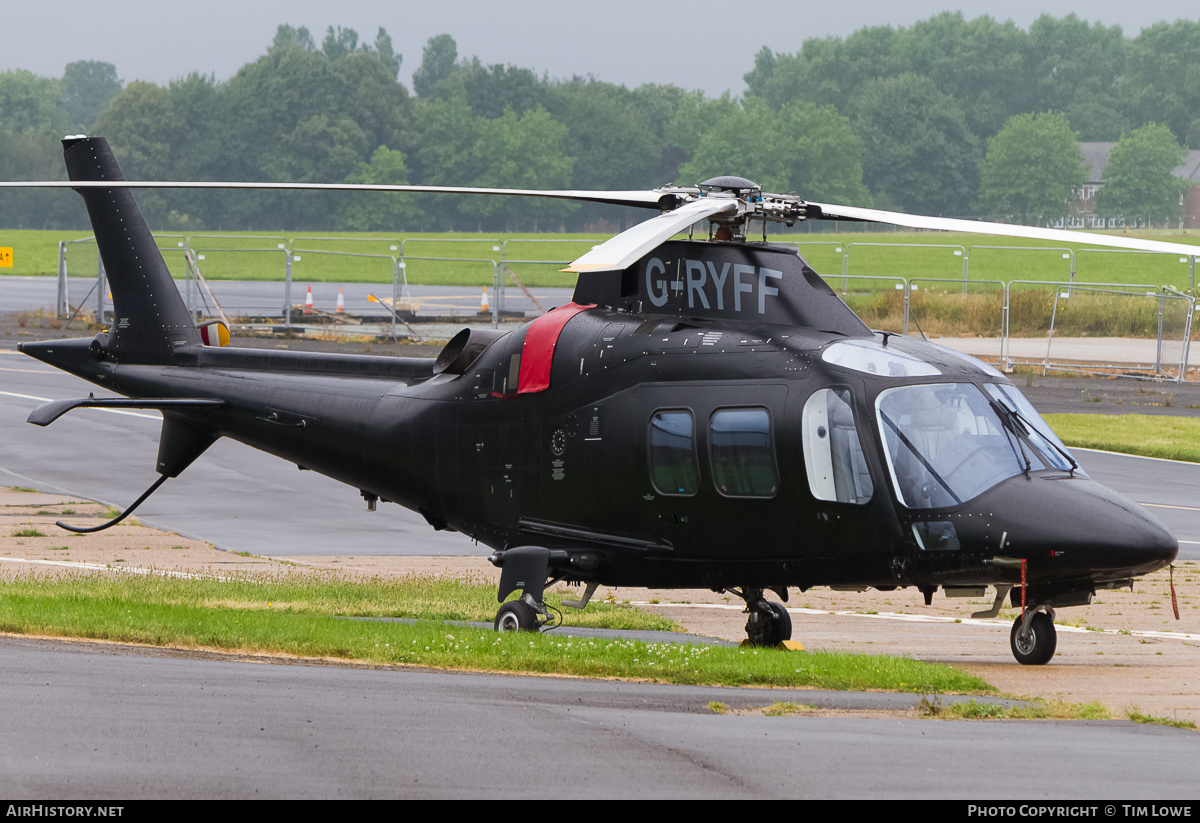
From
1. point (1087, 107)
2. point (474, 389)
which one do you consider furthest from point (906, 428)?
point (1087, 107)

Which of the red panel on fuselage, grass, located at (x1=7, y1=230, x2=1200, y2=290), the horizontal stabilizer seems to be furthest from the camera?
grass, located at (x1=7, y1=230, x2=1200, y2=290)

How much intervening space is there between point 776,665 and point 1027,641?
8.11ft

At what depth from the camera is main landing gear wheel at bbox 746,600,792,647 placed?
13250 mm

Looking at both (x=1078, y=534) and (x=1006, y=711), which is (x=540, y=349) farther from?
(x=1006, y=711)

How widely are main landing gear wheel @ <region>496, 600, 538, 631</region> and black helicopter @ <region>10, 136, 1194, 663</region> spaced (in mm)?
19

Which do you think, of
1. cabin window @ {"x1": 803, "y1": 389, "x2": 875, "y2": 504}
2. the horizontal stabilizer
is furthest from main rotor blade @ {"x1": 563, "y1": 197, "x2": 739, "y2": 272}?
the horizontal stabilizer

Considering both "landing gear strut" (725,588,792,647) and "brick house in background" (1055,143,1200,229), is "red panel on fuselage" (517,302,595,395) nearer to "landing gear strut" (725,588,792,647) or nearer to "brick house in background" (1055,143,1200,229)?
"landing gear strut" (725,588,792,647)

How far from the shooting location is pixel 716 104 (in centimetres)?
14900

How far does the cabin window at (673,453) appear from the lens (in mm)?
12273

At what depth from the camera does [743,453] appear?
12.0m

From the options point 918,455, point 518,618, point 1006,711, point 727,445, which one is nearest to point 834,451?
point 918,455

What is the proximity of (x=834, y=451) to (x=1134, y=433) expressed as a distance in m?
20.3

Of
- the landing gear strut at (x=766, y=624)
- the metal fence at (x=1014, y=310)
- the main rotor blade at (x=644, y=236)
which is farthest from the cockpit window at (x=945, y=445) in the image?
the metal fence at (x=1014, y=310)

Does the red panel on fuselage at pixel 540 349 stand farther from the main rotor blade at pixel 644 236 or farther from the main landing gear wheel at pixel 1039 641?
the main landing gear wheel at pixel 1039 641
